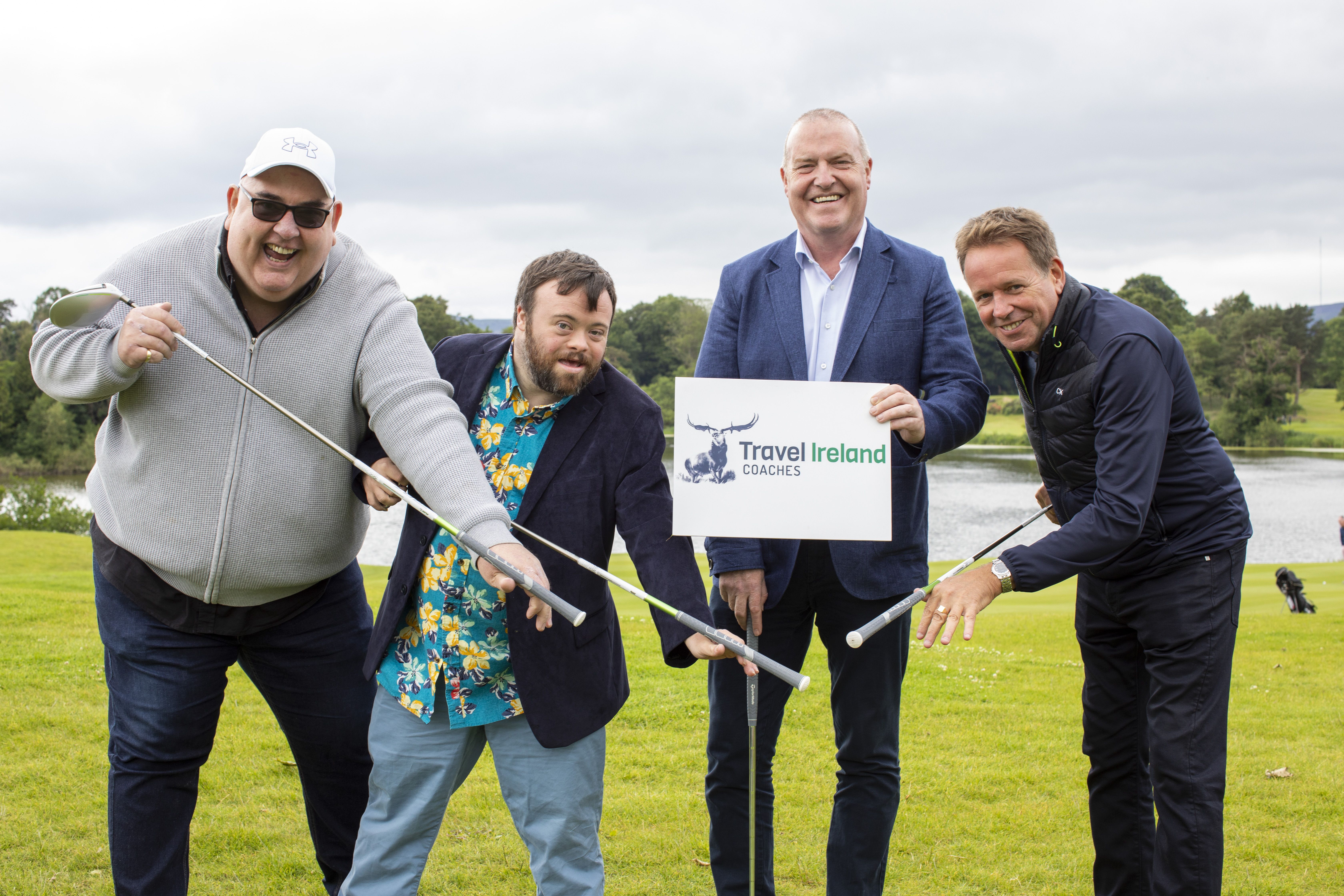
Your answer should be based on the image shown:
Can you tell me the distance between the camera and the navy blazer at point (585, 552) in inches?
116

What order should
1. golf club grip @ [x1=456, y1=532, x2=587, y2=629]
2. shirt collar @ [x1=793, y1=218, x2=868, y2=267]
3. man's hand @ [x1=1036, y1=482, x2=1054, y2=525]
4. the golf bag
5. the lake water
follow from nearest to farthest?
golf club grip @ [x1=456, y1=532, x2=587, y2=629] → shirt collar @ [x1=793, y1=218, x2=868, y2=267] → man's hand @ [x1=1036, y1=482, x2=1054, y2=525] → the golf bag → the lake water

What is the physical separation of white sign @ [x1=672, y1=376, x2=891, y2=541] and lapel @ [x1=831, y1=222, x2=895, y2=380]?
38 centimetres

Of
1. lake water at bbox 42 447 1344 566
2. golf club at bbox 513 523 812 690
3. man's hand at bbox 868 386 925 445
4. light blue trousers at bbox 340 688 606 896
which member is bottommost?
lake water at bbox 42 447 1344 566

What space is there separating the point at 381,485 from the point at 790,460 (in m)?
1.29

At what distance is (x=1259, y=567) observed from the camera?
19.7 meters

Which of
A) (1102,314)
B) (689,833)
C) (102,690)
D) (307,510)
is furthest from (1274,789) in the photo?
(102,690)

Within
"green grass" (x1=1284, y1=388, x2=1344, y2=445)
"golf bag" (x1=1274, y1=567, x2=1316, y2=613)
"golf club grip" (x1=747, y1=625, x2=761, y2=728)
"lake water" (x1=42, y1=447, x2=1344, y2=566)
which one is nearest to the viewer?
"golf club grip" (x1=747, y1=625, x2=761, y2=728)

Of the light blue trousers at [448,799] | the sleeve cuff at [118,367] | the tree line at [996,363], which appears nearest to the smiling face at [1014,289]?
the light blue trousers at [448,799]

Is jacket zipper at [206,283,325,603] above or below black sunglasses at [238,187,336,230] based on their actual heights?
below

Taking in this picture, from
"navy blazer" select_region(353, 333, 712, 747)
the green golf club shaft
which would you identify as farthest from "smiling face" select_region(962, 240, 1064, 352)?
the green golf club shaft

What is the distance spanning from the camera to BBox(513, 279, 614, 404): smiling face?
2.96m

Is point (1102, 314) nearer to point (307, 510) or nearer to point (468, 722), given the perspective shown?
point (468, 722)

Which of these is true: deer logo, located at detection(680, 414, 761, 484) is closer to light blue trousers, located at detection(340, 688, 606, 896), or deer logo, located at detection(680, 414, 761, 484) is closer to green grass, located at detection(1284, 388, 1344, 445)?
light blue trousers, located at detection(340, 688, 606, 896)

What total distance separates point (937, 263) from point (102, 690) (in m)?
6.07
